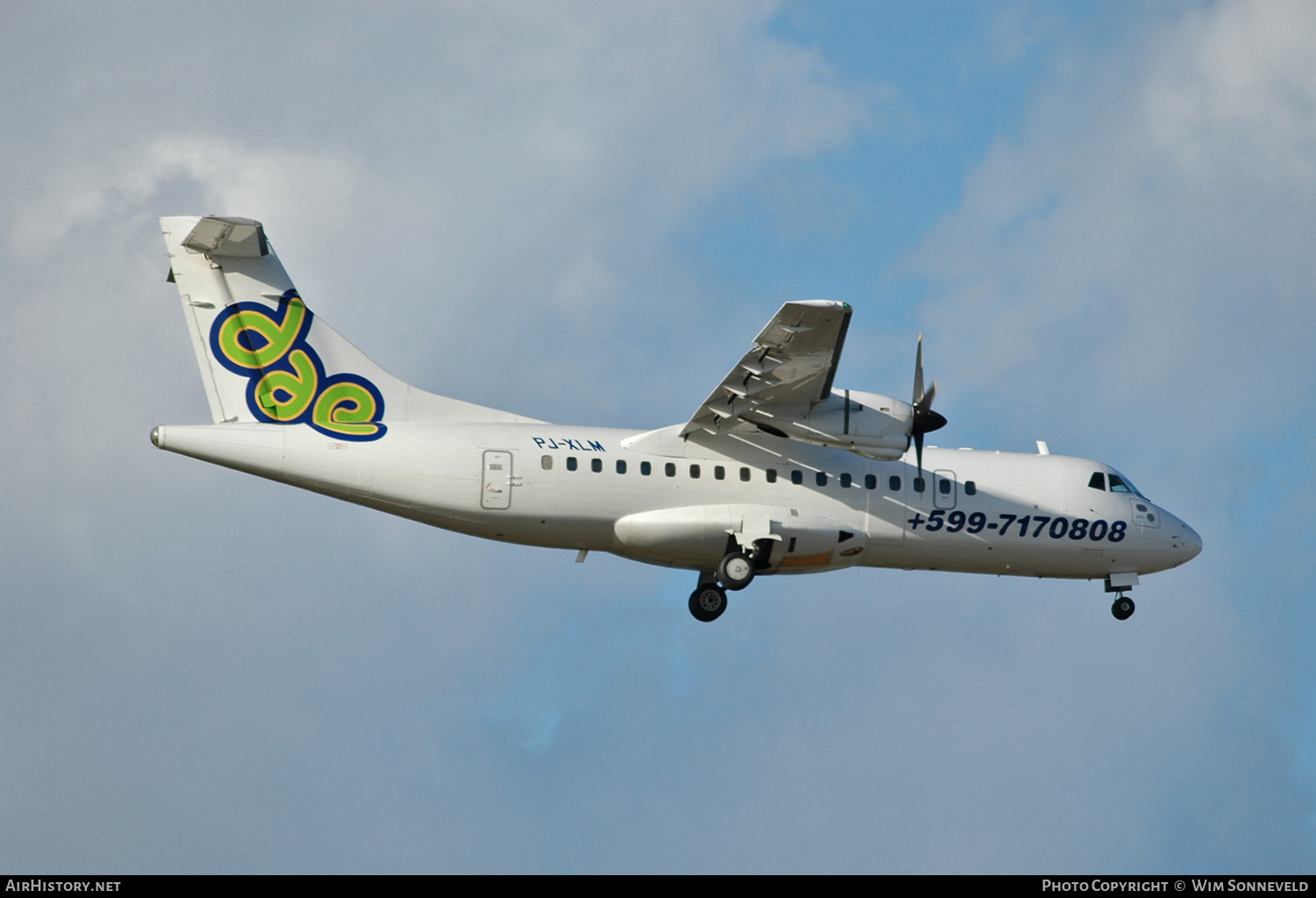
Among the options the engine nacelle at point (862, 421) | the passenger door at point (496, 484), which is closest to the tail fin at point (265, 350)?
the passenger door at point (496, 484)

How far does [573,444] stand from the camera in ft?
92.2

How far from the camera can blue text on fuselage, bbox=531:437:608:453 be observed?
27906 mm

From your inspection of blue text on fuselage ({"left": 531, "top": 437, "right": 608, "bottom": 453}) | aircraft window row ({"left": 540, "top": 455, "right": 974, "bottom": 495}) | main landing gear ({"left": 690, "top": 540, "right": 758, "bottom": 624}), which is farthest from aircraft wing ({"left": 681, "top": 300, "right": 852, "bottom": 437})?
main landing gear ({"left": 690, "top": 540, "right": 758, "bottom": 624})

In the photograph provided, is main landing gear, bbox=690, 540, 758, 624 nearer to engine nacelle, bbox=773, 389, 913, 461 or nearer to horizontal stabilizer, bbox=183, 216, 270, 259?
engine nacelle, bbox=773, 389, 913, 461

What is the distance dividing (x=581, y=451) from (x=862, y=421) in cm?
517

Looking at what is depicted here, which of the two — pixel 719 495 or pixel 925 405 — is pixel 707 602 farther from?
pixel 925 405

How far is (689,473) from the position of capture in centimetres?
2855

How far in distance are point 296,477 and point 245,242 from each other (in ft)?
14.7

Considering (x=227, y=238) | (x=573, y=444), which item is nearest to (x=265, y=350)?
(x=227, y=238)

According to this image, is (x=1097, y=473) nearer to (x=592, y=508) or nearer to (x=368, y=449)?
(x=592, y=508)

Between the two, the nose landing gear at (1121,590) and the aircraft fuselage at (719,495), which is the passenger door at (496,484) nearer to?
the aircraft fuselage at (719,495)

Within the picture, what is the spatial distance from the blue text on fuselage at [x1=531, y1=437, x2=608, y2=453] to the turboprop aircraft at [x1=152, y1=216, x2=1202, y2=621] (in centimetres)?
3
